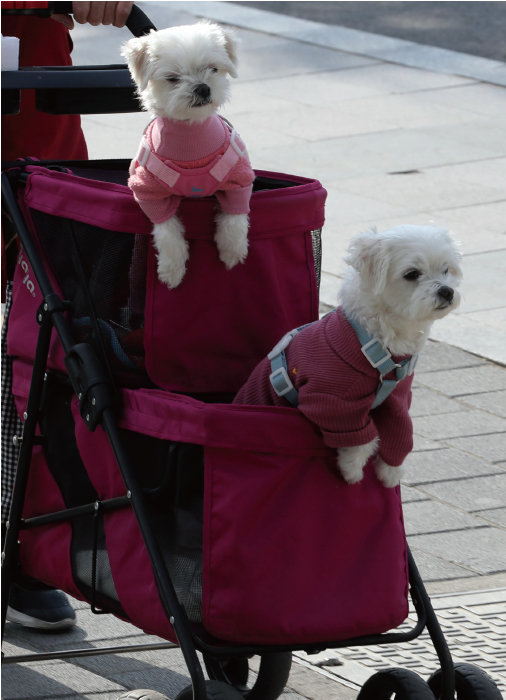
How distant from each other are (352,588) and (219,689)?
14.1 inches

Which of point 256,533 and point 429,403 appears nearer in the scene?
point 256,533

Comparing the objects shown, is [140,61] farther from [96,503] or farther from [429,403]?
[429,403]

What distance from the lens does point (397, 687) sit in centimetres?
289

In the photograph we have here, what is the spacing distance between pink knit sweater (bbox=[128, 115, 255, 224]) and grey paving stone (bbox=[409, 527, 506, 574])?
5.35 ft

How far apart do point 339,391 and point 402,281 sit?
0.28 meters

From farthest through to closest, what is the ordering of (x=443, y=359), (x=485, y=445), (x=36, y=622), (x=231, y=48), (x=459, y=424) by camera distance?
(x=443, y=359)
(x=459, y=424)
(x=485, y=445)
(x=36, y=622)
(x=231, y=48)

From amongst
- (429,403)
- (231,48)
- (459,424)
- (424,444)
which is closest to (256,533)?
(231,48)

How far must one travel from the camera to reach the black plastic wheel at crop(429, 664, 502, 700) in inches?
115

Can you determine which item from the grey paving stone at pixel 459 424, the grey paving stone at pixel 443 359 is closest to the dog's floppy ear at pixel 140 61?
the grey paving stone at pixel 459 424

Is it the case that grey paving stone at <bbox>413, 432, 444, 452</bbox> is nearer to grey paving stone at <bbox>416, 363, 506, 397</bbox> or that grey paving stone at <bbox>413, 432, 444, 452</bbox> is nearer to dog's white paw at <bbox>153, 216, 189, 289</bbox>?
grey paving stone at <bbox>416, 363, 506, 397</bbox>

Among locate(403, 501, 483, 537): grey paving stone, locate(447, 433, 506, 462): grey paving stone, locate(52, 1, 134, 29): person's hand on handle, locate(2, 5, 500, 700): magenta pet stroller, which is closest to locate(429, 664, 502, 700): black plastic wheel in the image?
locate(2, 5, 500, 700): magenta pet stroller

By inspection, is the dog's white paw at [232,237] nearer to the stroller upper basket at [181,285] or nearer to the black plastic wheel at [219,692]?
the stroller upper basket at [181,285]

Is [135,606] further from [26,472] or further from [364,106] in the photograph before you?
[364,106]

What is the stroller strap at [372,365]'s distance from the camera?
9.01 feet
